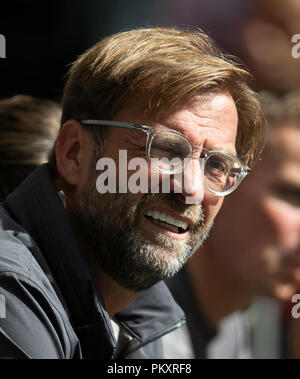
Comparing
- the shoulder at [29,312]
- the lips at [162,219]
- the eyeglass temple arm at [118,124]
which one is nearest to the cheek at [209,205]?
the lips at [162,219]

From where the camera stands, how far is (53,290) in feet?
6.24

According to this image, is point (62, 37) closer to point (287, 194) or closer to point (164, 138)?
point (287, 194)

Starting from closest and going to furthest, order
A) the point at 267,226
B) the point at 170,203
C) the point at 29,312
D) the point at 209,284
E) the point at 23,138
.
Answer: the point at 29,312 → the point at 170,203 → the point at 23,138 → the point at 267,226 → the point at 209,284

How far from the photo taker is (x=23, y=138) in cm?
276

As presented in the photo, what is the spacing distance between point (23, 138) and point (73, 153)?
1.90ft

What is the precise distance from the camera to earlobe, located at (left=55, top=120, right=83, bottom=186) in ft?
7.33

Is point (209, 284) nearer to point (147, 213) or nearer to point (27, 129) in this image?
point (27, 129)

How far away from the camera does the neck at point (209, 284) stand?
336 centimetres

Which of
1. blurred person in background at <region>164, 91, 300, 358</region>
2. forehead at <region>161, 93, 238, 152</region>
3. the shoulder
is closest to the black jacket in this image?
the shoulder

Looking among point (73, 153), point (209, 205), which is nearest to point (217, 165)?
point (209, 205)

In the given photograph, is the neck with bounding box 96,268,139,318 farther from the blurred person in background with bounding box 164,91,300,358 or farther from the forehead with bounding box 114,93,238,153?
the blurred person in background with bounding box 164,91,300,358

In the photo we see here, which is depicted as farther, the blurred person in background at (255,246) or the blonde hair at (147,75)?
the blurred person in background at (255,246)

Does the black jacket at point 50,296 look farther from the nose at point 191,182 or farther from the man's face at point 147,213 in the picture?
the nose at point 191,182

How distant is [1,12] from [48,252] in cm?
191
